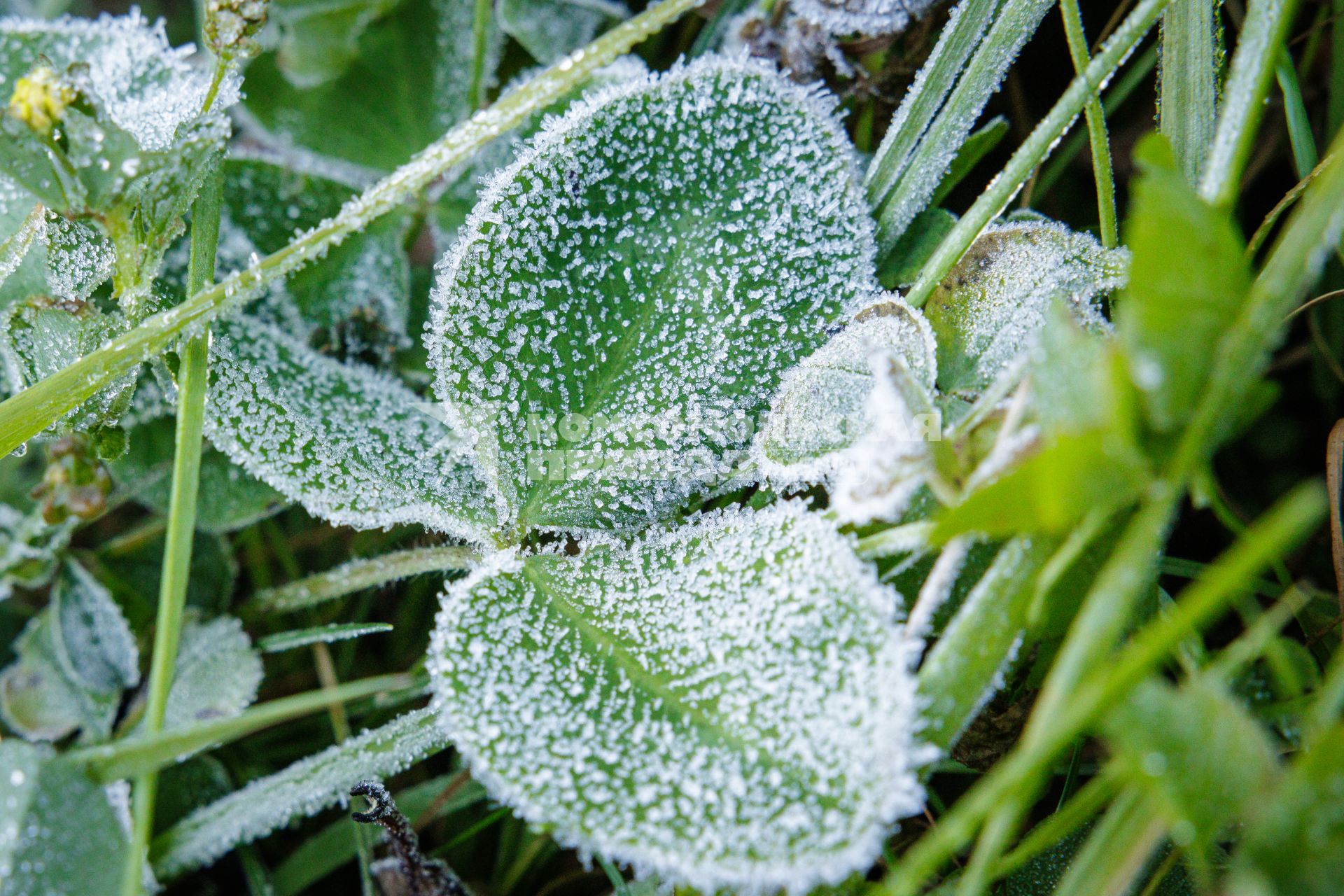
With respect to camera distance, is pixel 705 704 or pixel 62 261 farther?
pixel 62 261

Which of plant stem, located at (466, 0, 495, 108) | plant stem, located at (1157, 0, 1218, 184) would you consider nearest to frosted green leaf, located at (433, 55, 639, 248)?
plant stem, located at (466, 0, 495, 108)

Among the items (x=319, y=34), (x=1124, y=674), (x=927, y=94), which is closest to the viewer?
(x=1124, y=674)

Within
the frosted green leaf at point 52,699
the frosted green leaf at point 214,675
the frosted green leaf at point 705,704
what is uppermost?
the frosted green leaf at point 705,704

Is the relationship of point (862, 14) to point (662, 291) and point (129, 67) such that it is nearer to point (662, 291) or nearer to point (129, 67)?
point (662, 291)

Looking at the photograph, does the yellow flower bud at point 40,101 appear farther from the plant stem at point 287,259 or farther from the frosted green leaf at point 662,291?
the frosted green leaf at point 662,291

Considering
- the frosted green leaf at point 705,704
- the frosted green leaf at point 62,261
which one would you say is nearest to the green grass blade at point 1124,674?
the frosted green leaf at point 705,704

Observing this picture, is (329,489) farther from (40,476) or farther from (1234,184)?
(1234,184)

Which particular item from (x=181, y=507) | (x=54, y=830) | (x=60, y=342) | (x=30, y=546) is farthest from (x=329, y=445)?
(x=30, y=546)

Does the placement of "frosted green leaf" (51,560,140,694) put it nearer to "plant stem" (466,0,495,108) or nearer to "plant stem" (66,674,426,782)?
"plant stem" (66,674,426,782)
